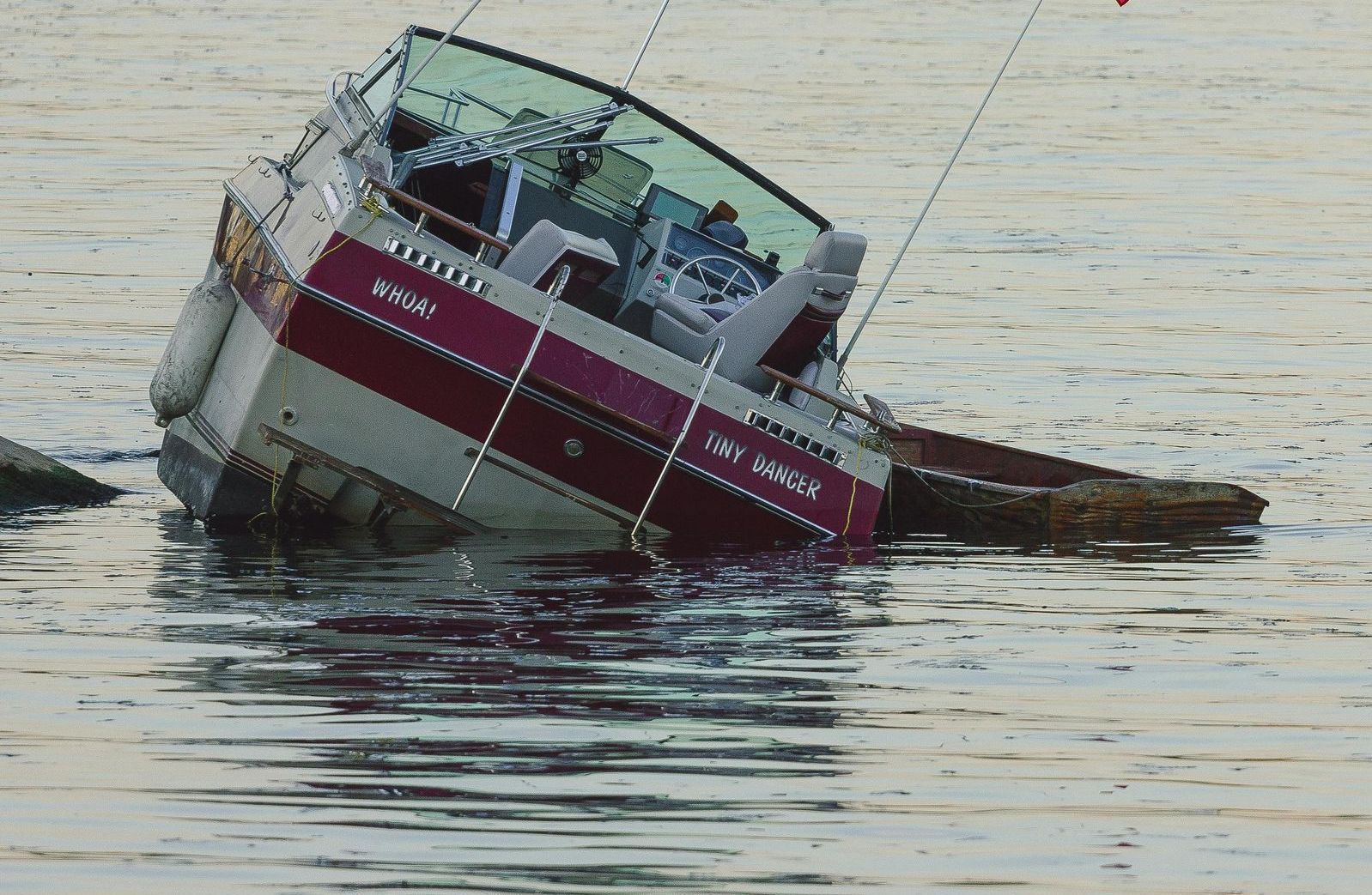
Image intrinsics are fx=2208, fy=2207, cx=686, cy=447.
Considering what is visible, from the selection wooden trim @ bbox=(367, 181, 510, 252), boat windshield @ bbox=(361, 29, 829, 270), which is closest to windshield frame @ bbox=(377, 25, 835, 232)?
boat windshield @ bbox=(361, 29, 829, 270)

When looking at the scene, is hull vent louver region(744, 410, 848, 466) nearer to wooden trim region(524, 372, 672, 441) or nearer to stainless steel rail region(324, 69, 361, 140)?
wooden trim region(524, 372, 672, 441)

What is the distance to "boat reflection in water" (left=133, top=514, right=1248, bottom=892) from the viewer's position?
702 cm

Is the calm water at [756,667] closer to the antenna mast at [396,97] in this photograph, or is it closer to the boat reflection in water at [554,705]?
the boat reflection in water at [554,705]

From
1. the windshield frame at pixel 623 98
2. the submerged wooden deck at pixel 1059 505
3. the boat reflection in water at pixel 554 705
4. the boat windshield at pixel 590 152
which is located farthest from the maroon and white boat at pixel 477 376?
the submerged wooden deck at pixel 1059 505

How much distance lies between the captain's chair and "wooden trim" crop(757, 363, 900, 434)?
0.18 m

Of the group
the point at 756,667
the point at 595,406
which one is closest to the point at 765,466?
the point at 595,406

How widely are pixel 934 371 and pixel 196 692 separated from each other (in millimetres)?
11891

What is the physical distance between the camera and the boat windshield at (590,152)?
14.0 m

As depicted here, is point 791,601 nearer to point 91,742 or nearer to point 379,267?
point 379,267

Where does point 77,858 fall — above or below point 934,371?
below

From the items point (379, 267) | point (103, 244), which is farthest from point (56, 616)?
point (103, 244)

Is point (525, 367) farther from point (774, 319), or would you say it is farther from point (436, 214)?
point (774, 319)

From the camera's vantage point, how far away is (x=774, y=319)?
12.5 m

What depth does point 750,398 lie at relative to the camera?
1195 cm
